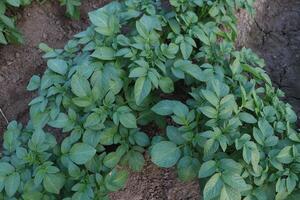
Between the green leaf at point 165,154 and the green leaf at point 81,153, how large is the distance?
236 mm

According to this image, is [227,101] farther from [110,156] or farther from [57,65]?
[57,65]

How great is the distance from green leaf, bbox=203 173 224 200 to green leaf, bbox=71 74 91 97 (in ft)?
2.00

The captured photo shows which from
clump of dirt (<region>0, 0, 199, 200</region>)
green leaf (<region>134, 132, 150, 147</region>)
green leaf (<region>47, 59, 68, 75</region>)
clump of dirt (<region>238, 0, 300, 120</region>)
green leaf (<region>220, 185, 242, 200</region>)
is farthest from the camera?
clump of dirt (<region>0, 0, 199, 200</region>)

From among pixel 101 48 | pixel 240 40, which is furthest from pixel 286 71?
pixel 101 48

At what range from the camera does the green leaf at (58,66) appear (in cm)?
197

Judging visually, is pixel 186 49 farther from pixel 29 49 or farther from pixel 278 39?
pixel 29 49

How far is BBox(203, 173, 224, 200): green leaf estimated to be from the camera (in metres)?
1.62

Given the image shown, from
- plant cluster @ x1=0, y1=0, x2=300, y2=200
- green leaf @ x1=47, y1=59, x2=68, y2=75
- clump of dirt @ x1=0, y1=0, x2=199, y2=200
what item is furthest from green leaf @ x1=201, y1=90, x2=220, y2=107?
clump of dirt @ x1=0, y1=0, x2=199, y2=200

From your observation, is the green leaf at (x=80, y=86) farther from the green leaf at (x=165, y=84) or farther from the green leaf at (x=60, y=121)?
the green leaf at (x=165, y=84)

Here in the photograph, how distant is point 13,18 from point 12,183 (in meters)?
1.36

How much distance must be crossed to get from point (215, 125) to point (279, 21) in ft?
4.50

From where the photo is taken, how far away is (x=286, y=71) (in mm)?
2510

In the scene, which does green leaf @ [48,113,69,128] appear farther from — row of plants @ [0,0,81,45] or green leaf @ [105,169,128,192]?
row of plants @ [0,0,81,45]

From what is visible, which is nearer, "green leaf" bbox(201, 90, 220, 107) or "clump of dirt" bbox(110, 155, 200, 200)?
"green leaf" bbox(201, 90, 220, 107)
